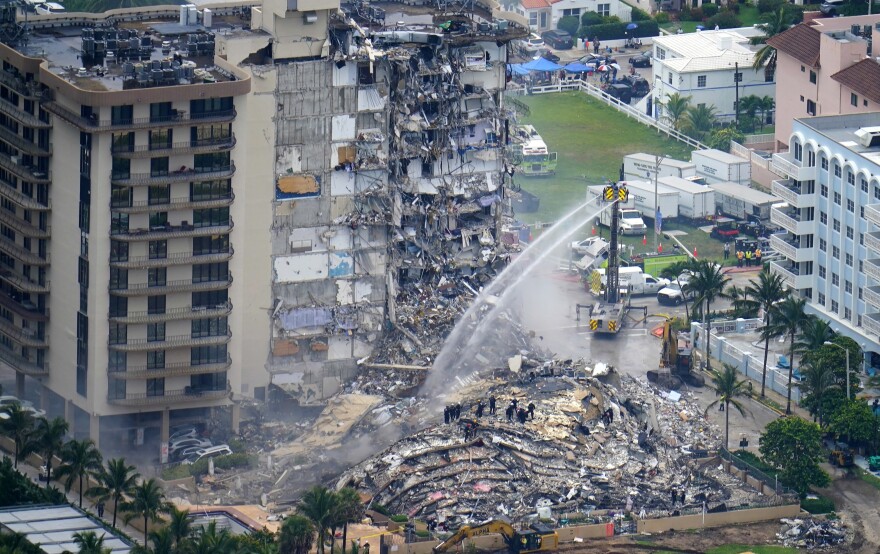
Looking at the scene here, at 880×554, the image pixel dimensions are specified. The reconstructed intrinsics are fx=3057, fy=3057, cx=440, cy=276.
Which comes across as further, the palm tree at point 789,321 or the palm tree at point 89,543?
the palm tree at point 789,321

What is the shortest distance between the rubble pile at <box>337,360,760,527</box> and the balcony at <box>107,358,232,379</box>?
420 inches

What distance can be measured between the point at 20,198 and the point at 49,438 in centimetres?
1845

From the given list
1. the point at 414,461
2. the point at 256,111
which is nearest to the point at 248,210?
the point at 256,111

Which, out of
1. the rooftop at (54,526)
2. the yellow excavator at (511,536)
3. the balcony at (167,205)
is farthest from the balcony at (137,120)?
the yellow excavator at (511,536)

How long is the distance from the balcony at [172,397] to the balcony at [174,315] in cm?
467

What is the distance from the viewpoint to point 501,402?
188 metres

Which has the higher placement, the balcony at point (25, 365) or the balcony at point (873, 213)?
the balcony at point (873, 213)

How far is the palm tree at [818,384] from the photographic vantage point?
622ft

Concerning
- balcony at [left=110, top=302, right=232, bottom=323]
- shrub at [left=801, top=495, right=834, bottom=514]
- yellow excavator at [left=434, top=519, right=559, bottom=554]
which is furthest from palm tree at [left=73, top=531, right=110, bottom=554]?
shrub at [left=801, top=495, right=834, bottom=514]

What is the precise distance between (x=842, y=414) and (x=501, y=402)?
68.7 feet

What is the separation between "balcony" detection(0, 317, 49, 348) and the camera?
186625 millimetres

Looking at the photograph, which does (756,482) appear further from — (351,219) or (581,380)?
(351,219)

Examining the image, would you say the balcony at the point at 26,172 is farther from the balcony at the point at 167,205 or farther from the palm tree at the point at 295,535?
the palm tree at the point at 295,535

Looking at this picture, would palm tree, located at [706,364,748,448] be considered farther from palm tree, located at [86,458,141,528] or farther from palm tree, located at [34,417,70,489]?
palm tree, located at [34,417,70,489]
